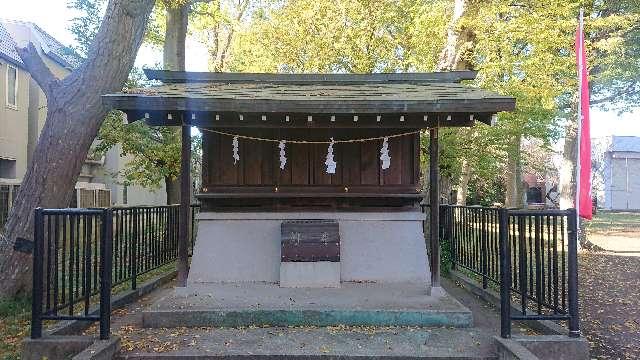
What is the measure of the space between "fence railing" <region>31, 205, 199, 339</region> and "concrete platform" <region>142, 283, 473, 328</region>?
1.00 metres

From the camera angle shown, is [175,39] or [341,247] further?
[175,39]

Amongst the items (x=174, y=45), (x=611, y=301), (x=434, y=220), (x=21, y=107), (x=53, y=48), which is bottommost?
(x=611, y=301)

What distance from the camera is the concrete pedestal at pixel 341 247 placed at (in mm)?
8156

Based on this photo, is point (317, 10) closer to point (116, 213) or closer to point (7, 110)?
point (7, 110)

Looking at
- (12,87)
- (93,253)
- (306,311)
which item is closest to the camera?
(306,311)

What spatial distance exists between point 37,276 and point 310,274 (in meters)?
3.93

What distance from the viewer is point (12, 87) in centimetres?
1617

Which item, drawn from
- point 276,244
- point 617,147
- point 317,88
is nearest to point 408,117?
point 317,88

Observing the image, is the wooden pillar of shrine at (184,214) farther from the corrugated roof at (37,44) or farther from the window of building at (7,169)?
the window of building at (7,169)

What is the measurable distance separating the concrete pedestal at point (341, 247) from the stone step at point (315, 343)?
6.15ft

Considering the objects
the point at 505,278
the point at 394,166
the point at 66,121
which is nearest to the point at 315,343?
the point at 505,278

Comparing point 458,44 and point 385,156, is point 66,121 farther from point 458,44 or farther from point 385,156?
point 458,44

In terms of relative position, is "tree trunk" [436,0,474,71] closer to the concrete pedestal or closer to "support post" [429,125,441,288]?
"support post" [429,125,441,288]

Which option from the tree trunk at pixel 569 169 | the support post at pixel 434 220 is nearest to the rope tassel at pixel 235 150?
the support post at pixel 434 220
